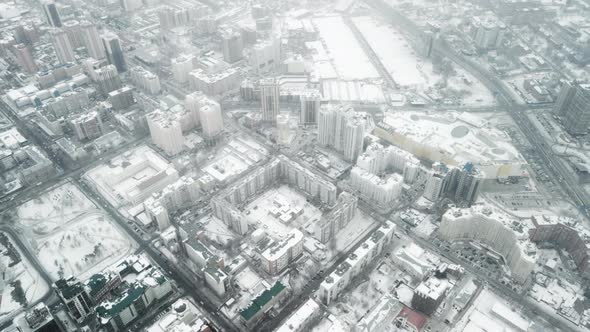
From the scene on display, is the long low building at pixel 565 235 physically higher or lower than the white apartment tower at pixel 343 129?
lower

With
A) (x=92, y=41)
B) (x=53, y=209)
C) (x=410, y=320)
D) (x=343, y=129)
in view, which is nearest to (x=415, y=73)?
(x=343, y=129)

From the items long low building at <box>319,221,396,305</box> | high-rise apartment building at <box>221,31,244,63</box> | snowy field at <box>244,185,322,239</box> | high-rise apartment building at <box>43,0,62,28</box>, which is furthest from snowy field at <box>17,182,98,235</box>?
high-rise apartment building at <box>43,0,62,28</box>

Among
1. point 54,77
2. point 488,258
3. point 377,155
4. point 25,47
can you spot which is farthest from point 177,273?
point 25,47

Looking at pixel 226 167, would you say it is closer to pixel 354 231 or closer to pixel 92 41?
pixel 354 231

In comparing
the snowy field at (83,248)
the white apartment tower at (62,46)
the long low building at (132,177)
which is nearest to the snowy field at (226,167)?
the long low building at (132,177)

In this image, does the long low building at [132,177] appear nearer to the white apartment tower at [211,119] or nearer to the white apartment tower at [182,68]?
the white apartment tower at [211,119]

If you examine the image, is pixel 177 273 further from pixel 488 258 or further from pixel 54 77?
pixel 54 77
